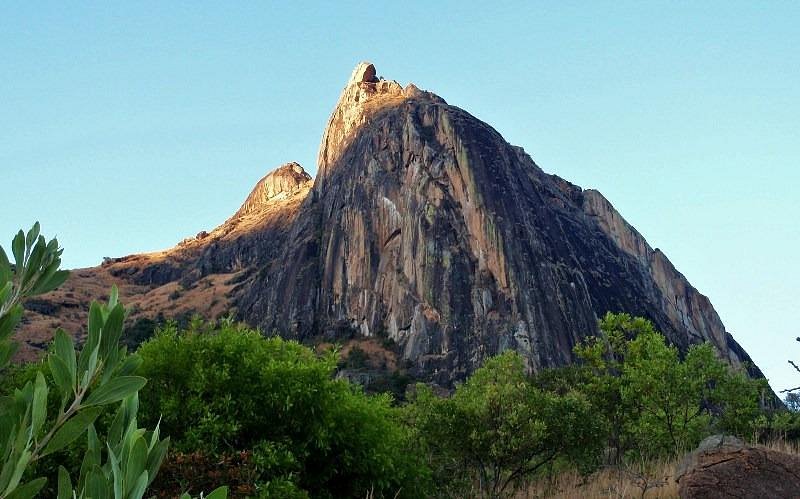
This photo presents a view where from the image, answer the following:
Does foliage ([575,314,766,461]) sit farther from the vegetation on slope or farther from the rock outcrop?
the rock outcrop

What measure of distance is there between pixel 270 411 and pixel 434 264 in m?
70.5

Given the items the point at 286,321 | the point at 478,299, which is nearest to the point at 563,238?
the point at 478,299

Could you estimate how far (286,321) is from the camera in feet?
291

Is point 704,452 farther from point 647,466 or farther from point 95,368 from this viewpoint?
point 95,368

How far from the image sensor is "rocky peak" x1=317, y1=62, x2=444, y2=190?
103 metres

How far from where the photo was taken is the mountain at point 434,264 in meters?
78.8

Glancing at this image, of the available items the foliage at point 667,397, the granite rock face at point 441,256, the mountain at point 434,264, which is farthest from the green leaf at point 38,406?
the granite rock face at point 441,256

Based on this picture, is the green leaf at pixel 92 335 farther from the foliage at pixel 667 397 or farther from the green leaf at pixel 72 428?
the foliage at pixel 667 397

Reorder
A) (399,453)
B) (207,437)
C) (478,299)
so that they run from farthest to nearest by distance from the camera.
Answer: (478,299), (399,453), (207,437)

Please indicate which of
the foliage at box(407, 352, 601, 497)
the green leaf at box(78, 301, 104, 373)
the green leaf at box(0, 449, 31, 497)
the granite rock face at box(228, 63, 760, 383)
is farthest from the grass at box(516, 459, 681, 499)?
the granite rock face at box(228, 63, 760, 383)

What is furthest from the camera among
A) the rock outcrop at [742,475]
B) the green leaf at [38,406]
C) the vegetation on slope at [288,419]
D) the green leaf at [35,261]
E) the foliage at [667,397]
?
the foliage at [667,397]

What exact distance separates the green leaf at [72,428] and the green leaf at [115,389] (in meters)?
0.05

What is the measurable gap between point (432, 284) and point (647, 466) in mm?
65352

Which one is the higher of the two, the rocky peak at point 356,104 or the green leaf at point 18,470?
the rocky peak at point 356,104
